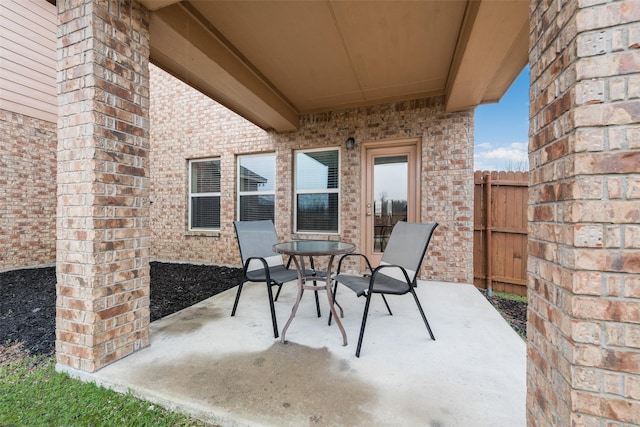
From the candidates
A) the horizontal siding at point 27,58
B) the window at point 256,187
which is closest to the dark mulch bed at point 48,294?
the window at point 256,187

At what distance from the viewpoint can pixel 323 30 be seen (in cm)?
260

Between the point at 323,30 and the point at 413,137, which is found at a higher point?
the point at 323,30

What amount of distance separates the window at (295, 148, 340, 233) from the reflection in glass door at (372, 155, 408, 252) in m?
0.65

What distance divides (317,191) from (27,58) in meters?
5.90

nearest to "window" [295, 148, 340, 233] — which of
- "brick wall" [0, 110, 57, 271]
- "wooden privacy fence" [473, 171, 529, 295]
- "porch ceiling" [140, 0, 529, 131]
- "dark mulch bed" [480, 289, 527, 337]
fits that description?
"porch ceiling" [140, 0, 529, 131]

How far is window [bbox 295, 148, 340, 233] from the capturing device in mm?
4578

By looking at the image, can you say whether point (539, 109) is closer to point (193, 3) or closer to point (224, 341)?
point (224, 341)

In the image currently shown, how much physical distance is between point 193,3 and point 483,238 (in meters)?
4.73

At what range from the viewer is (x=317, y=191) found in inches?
184

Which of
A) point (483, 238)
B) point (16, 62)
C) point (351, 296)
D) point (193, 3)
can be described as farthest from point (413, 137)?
point (16, 62)

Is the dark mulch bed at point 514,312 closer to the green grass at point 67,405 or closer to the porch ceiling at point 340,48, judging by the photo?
the porch ceiling at point 340,48

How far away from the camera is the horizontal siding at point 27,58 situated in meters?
4.64

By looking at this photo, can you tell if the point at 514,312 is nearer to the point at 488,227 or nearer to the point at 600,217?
the point at 488,227

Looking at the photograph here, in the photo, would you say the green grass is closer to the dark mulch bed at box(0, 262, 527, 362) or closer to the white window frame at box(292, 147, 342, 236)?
the dark mulch bed at box(0, 262, 527, 362)
